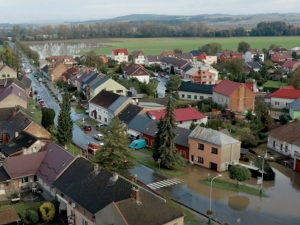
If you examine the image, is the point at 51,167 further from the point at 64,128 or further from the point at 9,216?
the point at 64,128

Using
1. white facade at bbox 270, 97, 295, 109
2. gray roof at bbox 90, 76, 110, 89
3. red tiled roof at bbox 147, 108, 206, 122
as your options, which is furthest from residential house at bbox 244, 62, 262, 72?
red tiled roof at bbox 147, 108, 206, 122

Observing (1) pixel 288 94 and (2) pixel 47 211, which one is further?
(1) pixel 288 94

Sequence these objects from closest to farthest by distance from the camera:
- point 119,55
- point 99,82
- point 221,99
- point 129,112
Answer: point 129,112 < point 221,99 < point 99,82 < point 119,55

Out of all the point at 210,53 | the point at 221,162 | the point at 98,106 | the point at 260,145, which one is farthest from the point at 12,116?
the point at 210,53

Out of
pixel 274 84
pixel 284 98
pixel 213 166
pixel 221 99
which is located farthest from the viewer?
pixel 274 84

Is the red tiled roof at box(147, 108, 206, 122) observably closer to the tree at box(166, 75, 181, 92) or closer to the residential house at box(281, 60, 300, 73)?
the tree at box(166, 75, 181, 92)

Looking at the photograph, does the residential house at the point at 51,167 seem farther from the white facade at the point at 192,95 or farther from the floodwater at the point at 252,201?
the white facade at the point at 192,95

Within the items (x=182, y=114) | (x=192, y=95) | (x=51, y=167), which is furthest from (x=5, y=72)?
(x=51, y=167)

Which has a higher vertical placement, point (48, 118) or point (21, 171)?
point (48, 118)
